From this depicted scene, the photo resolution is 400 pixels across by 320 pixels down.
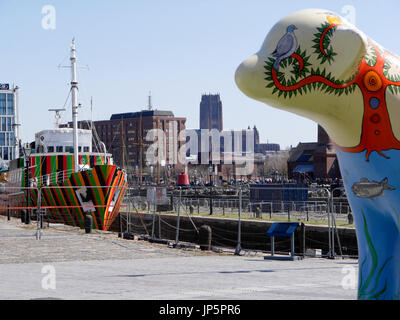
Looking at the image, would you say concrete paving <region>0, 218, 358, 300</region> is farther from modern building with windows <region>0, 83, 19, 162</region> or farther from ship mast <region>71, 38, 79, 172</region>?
modern building with windows <region>0, 83, 19, 162</region>

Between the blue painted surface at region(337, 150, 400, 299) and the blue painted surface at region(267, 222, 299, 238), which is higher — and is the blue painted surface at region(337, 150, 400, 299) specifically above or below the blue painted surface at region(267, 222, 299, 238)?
above

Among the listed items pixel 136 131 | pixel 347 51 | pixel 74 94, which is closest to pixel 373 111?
pixel 347 51

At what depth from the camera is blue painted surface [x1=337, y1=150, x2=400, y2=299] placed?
5.19 meters

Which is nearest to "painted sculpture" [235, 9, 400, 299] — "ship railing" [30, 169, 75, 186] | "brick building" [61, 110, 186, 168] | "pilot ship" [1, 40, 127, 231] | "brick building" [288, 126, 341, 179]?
"pilot ship" [1, 40, 127, 231]

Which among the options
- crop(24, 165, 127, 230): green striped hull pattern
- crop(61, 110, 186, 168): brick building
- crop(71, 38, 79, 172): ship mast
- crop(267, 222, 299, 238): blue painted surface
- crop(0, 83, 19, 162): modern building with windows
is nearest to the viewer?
crop(267, 222, 299, 238): blue painted surface

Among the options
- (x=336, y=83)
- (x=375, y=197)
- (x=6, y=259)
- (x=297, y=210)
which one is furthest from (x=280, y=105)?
(x=297, y=210)

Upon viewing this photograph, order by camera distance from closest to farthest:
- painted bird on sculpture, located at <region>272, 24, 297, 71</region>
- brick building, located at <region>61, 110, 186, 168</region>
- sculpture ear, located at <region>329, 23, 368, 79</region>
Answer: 1. sculpture ear, located at <region>329, 23, 368, 79</region>
2. painted bird on sculpture, located at <region>272, 24, 297, 71</region>
3. brick building, located at <region>61, 110, 186, 168</region>

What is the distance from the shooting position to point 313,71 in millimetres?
5242

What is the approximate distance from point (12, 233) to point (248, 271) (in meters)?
10.8

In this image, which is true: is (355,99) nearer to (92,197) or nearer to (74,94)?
(92,197)

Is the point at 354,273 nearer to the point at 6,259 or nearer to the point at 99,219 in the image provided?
the point at 6,259

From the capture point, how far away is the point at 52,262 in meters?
12.7

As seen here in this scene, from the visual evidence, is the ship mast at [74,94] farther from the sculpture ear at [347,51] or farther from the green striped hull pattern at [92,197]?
the sculpture ear at [347,51]

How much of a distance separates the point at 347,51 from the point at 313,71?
0.33m
